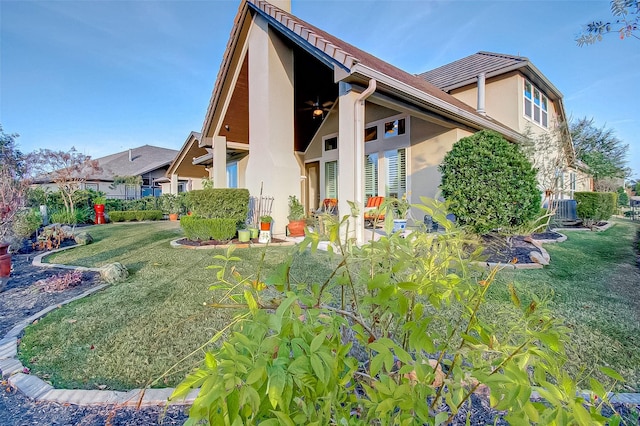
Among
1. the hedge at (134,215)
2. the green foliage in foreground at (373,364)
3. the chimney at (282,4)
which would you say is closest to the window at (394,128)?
the chimney at (282,4)

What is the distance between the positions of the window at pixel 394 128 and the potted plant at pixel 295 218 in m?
4.80

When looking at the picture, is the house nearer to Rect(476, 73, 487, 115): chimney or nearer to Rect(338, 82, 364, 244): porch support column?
Rect(338, 82, 364, 244): porch support column

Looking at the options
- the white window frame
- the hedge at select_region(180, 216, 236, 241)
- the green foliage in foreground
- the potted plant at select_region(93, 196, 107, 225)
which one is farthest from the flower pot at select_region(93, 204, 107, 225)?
the white window frame

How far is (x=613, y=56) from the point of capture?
8.05 meters

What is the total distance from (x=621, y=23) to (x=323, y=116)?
11356mm

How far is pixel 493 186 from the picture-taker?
6.63 m

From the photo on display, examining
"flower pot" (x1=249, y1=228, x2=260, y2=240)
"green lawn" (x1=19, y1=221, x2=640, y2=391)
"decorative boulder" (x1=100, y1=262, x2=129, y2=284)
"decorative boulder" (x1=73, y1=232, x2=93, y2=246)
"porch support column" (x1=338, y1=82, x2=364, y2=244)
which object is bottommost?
"green lawn" (x1=19, y1=221, x2=640, y2=391)

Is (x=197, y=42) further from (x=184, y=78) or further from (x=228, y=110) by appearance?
(x=228, y=110)

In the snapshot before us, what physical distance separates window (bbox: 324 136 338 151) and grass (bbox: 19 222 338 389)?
8655 mm

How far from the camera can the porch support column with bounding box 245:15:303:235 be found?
9.57 metres

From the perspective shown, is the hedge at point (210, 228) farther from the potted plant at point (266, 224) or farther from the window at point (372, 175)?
the window at point (372, 175)

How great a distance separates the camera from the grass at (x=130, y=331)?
2.46 m

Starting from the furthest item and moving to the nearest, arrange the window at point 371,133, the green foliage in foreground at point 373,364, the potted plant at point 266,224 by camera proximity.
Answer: the window at point 371,133, the potted plant at point 266,224, the green foliage in foreground at point 373,364

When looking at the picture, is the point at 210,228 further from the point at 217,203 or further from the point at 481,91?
the point at 481,91
